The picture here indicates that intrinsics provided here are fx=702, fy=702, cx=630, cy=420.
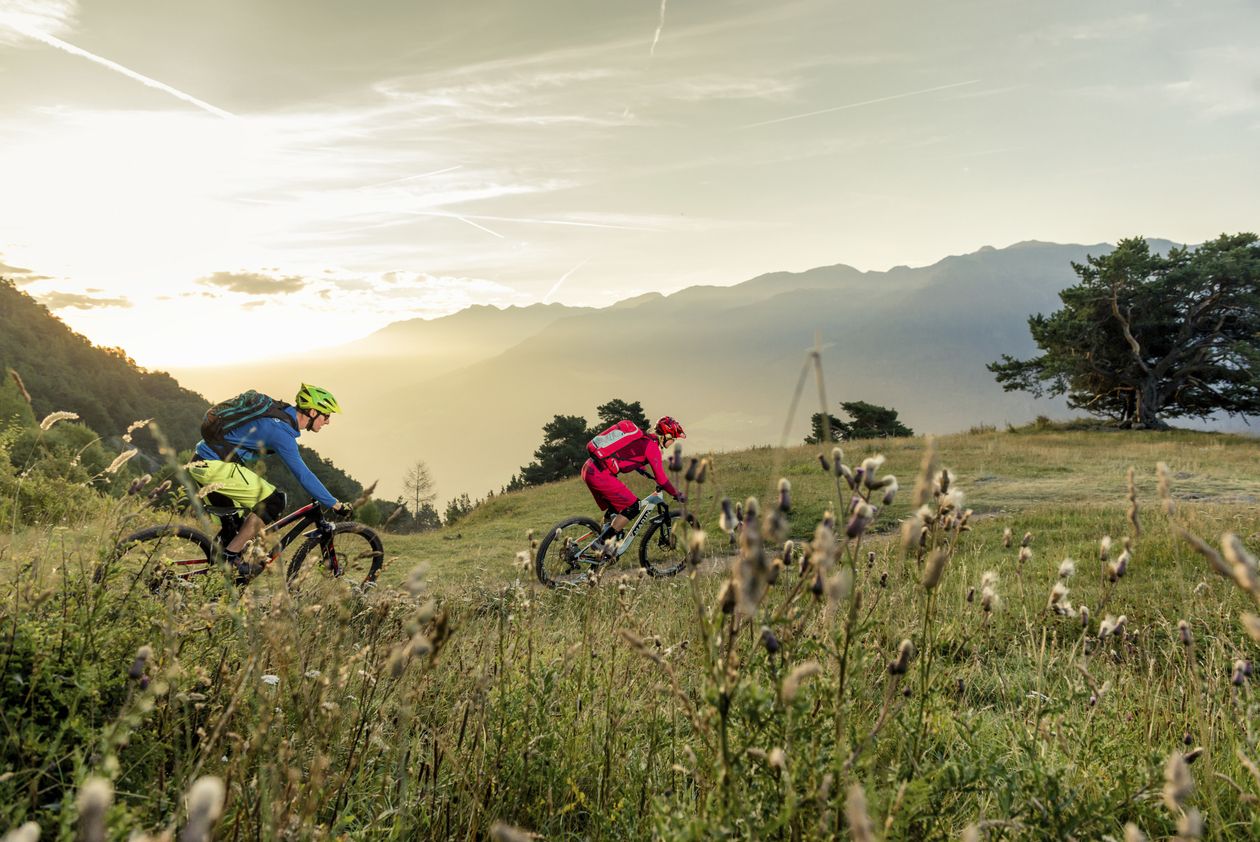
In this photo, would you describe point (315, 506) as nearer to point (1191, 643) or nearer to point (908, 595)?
point (908, 595)

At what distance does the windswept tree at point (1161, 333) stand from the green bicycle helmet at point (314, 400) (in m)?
40.8

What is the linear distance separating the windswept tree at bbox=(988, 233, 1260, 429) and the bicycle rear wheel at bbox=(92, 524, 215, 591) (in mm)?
42261

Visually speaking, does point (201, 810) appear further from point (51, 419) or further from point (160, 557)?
point (160, 557)

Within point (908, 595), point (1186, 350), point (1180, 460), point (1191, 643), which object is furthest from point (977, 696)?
point (1186, 350)

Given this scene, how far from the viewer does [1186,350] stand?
40344 millimetres

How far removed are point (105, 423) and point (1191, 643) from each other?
187ft

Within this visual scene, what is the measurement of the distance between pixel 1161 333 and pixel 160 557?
51513 mm

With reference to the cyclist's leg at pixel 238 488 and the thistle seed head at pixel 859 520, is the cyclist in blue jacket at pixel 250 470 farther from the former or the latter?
the thistle seed head at pixel 859 520

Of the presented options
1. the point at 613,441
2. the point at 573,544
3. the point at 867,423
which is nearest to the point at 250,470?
the point at 573,544

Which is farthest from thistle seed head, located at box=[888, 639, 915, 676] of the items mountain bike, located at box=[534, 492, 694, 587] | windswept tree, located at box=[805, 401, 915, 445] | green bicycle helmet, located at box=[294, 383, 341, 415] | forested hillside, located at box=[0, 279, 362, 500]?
forested hillside, located at box=[0, 279, 362, 500]

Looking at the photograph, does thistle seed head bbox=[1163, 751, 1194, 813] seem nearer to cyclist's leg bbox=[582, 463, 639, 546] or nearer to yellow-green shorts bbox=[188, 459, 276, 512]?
yellow-green shorts bbox=[188, 459, 276, 512]

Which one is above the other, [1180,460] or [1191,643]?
[1191,643]

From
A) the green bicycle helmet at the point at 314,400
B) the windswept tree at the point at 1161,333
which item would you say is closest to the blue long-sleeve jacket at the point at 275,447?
the green bicycle helmet at the point at 314,400

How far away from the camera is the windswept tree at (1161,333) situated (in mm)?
38969
